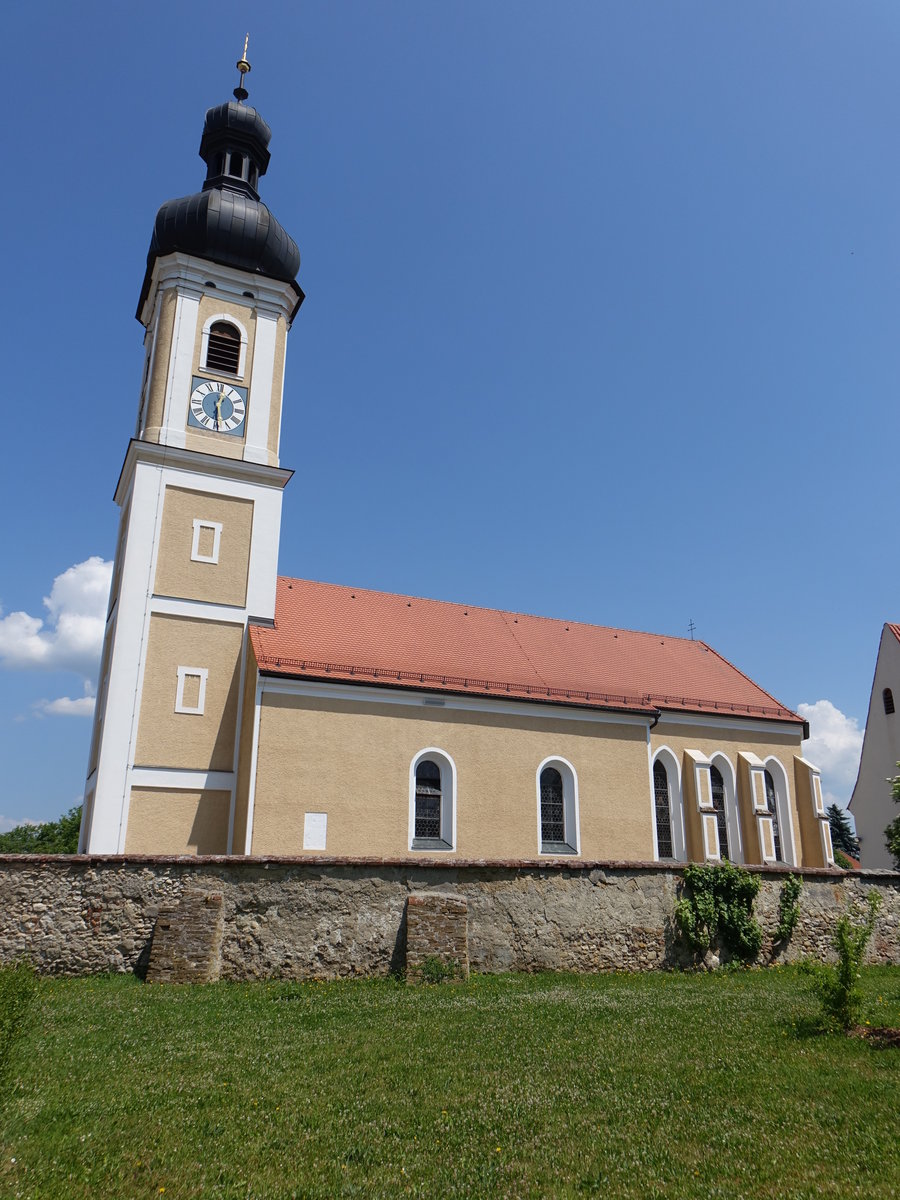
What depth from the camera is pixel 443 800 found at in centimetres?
1916

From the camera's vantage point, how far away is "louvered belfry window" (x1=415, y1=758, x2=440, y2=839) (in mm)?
18797

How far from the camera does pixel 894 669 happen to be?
28.7 meters

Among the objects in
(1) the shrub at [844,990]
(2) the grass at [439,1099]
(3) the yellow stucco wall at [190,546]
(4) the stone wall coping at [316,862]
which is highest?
(3) the yellow stucco wall at [190,546]

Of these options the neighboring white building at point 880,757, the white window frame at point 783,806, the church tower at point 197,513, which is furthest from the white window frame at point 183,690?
the neighboring white building at point 880,757

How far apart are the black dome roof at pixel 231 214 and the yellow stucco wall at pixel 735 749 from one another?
1571 centimetres

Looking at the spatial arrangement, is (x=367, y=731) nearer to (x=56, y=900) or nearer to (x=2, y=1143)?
(x=56, y=900)

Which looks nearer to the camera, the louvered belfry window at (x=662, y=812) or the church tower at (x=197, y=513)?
the church tower at (x=197, y=513)

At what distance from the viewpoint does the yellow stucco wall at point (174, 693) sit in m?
17.8

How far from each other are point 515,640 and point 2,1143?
18911mm

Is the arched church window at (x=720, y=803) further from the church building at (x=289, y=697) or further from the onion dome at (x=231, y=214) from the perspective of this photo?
the onion dome at (x=231, y=214)

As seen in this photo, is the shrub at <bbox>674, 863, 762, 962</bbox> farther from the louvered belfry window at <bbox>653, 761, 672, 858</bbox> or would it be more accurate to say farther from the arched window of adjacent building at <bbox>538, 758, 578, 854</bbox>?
the louvered belfry window at <bbox>653, 761, 672, 858</bbox>

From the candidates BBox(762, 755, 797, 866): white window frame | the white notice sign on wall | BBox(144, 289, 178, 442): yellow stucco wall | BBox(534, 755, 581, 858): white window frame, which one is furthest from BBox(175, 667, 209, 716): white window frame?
BBox(762, 755, 797, 866): white window frame

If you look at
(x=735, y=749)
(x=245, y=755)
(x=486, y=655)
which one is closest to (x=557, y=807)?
(x=486, y=655)

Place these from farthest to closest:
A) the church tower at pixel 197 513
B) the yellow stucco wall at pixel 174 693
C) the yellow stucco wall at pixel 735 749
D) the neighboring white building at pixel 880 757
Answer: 1. the neighboring white building at pixel 880 757
2. the yellow stucco wall at pixel 735 749
3. the yellow stucco wall at pixel 174 693
4. the church tower at pixel 197 513
